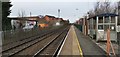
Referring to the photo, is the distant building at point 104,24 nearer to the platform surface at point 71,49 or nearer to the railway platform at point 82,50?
the railway platform at point 82,50

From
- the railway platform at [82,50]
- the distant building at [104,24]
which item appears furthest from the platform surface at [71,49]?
the distant building at [104,24]

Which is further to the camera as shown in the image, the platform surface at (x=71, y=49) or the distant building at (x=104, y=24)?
the distant building at (x=104, y=24)

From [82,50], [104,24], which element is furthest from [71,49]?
[104,24]

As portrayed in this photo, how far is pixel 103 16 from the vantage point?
87.9 feet

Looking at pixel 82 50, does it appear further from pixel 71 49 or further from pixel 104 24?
pixel 104 24

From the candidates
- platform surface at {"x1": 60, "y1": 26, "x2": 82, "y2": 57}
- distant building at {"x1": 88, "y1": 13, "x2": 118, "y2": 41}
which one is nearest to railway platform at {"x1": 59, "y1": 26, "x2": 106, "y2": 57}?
platform surface at {"x1": 60, "y1": 26, "x2": 82, "y2": 57}

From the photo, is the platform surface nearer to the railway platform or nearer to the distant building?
the railway platform

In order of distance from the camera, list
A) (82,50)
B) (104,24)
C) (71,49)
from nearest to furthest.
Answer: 1. (82,50)
2. (71,49)
3. (104,24)

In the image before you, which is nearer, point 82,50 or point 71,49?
point 82,50

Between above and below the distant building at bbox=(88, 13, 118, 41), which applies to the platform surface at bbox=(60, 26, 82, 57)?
below

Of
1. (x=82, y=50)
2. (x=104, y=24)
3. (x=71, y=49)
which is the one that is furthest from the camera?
(x=104, y=24)

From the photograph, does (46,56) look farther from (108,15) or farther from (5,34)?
(5,34)

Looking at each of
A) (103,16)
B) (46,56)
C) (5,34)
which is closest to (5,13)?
(5,34)

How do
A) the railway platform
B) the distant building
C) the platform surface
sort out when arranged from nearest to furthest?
the railway platform, the platform surface, the distant building
